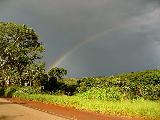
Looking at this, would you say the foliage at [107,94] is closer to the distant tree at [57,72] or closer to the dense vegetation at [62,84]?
the dense vegetation at [62,84]

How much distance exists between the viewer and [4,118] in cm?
2061

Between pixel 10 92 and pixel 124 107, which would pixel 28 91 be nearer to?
pixel 10 92

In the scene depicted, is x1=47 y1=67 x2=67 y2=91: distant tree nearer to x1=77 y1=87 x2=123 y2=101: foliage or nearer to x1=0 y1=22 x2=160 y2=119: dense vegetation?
x1=0 y1=22 x2=160 y2=119: dense vegetation

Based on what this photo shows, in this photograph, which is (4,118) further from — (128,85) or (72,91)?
(72,91)

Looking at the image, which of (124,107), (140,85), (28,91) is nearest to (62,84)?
(28,91)

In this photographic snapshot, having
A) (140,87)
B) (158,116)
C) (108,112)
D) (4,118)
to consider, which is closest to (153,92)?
(140,87)

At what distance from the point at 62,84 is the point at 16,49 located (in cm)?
1343

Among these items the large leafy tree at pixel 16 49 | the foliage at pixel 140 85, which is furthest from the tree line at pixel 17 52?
the foliage at pixel 140 85

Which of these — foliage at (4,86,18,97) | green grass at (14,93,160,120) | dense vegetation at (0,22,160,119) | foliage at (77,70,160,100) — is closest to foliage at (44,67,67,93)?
dense vegetation at (0,22,160,119)

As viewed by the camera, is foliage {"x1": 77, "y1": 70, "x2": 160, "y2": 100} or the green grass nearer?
the green grass

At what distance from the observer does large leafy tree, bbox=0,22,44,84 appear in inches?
2611

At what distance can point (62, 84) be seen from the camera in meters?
59.8

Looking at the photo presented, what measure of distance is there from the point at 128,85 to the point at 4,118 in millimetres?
21504

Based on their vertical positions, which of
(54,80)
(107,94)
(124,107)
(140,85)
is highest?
(54,80)
